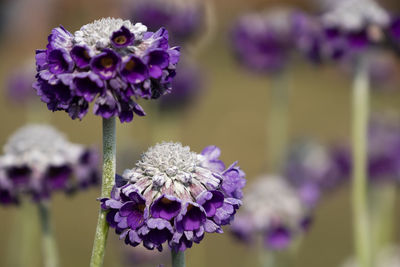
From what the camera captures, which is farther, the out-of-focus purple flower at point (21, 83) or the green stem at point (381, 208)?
the out-of-focus purple flower at point (21, 83)

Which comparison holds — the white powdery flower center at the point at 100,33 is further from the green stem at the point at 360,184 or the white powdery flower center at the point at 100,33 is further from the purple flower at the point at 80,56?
the green stem at the point at 360,184

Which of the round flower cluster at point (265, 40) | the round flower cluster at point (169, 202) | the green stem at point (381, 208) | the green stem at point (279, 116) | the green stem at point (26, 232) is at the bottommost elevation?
the round flower cluster at point (169, 202)

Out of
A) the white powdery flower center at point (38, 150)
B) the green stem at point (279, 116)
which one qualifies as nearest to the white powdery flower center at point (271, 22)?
the green stem at point (279, 116)

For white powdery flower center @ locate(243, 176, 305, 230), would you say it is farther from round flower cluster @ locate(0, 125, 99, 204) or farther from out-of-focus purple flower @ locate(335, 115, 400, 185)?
out-of-focus purple flower @ locate(335, 115, 400, 185)

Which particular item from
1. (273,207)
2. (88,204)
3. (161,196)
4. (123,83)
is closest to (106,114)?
(123,83)

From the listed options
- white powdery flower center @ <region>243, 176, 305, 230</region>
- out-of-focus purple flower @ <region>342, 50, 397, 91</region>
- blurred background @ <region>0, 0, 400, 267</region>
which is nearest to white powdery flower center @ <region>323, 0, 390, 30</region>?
blurred background @ <region>0, 0, 400, 267</region>

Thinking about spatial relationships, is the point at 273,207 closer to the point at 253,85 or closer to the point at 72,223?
the point at 72,223
